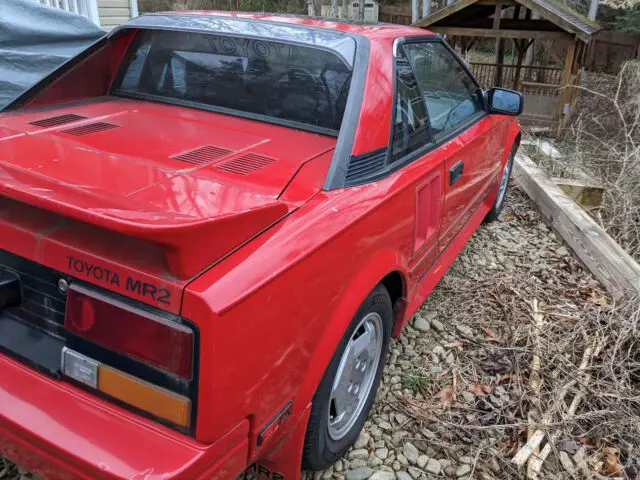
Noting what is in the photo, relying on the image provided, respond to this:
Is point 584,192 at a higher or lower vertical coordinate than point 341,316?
lower

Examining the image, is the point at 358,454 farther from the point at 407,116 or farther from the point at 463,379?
the point at 407,116

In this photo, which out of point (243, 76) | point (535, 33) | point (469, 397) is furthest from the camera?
point (535, 33)

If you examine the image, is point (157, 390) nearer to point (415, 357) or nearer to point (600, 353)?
point (415, 357)

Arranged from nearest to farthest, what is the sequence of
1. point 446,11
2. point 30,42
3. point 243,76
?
point 243,76 < point 30,42 < point 446,11

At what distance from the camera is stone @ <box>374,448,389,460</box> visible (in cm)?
250

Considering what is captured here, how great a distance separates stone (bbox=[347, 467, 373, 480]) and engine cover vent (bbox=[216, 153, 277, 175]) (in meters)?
1.36

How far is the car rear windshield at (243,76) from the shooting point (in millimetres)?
2615

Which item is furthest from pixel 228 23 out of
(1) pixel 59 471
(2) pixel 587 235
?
(2) pixel 587 235

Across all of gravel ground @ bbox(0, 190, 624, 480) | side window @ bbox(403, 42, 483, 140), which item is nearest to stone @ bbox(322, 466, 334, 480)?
gravel ground @ bbox(0, 190, 624, 480)

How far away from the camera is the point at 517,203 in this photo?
218 inches

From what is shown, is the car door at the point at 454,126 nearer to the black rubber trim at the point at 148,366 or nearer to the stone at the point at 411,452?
the stone at the point at 411,452

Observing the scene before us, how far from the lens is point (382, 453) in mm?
2518

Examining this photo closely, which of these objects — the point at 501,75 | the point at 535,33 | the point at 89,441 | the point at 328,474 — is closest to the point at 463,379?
the point at 328,474

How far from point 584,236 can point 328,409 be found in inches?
121
